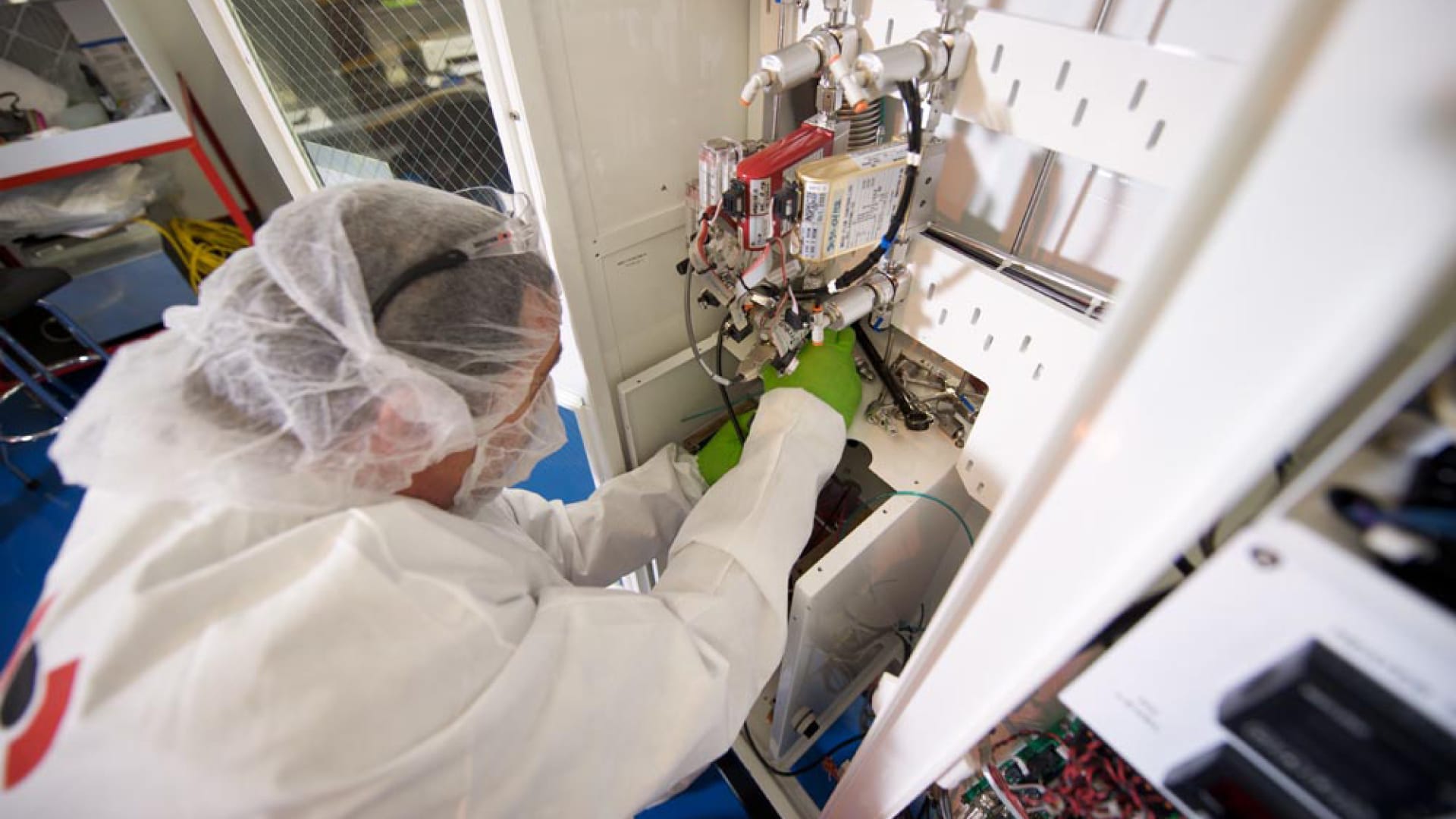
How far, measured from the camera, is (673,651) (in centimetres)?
67

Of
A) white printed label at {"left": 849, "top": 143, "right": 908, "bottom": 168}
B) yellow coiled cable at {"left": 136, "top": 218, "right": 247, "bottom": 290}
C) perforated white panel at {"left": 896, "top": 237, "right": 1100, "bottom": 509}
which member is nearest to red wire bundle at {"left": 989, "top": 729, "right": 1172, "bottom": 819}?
perforated white panel at {"left": 896, "top": 237, "right": 1100, "bottom": 509}

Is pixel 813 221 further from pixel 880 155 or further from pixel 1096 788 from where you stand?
pixel 1096 788

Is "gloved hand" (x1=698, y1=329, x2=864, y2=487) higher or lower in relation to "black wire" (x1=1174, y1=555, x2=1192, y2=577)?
lower

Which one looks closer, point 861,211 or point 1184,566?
point 1184,566

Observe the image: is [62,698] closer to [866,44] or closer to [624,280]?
[624,280]

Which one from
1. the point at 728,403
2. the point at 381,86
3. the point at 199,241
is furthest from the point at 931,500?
the point at 199,241

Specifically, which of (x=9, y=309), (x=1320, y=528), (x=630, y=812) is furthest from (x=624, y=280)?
(x=9, y=309)

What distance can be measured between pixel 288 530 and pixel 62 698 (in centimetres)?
18

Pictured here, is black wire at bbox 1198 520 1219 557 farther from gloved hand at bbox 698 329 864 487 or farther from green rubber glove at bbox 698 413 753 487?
green rubber glove at bbox 698 413 753 487

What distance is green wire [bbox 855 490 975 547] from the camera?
0.87 metres

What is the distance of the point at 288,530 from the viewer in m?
0.53

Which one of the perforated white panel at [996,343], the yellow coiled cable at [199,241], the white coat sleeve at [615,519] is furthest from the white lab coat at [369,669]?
the yellow coiled cable at [199,241]

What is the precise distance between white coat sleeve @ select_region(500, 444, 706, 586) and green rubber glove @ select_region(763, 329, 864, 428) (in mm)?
282

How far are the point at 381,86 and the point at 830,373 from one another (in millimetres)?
1019
